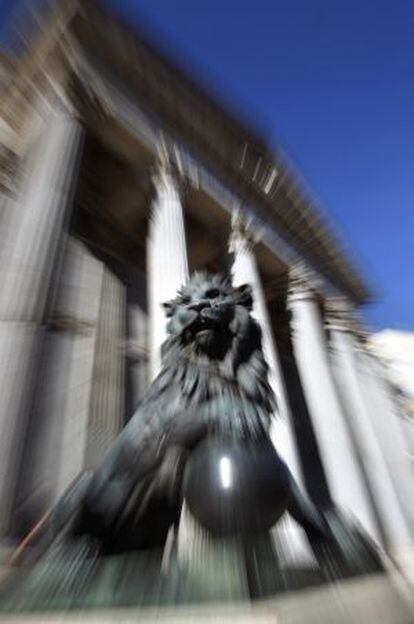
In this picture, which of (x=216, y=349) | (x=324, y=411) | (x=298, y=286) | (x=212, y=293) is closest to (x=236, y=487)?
(x=216, y=349)

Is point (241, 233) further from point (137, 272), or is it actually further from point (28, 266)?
point (28, 266)

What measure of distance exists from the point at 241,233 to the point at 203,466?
8.76m

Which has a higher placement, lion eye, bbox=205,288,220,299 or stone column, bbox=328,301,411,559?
lion eye, bbox=205,288,220,299

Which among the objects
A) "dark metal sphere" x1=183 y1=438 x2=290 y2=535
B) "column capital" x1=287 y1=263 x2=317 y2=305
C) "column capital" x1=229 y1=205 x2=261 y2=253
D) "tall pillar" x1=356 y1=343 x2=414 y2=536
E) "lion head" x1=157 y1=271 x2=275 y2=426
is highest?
"column capital" x1=229 y1=205 x2=261 y2=253

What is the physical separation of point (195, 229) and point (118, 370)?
547 cm

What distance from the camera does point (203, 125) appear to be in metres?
11.3

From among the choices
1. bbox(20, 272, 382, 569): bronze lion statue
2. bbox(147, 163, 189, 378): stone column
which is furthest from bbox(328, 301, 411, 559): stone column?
bbox(20, 272, 382, 569): bronze lion statue

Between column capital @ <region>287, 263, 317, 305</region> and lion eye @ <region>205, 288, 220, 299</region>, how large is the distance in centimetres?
975

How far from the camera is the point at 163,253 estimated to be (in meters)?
7.29

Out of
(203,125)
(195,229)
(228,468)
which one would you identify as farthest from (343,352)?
(228,468)

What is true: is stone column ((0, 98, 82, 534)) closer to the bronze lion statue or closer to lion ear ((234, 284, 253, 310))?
the bronze lion statue

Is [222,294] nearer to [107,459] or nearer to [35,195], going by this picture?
[107,459]

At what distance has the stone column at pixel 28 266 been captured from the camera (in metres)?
3.40

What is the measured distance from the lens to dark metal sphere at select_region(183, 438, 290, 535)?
5.68 feet
